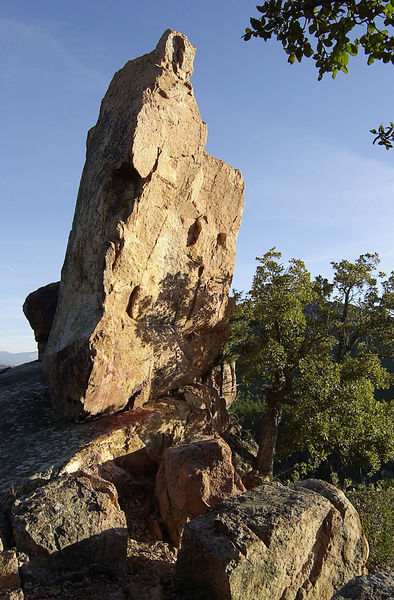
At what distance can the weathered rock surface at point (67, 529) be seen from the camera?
298 inches

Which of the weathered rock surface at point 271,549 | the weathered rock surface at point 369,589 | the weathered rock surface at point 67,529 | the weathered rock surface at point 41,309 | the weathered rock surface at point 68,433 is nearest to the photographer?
the weathered rock surface at point 369,589

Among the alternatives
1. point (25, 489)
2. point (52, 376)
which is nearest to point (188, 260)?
point (52, 376)

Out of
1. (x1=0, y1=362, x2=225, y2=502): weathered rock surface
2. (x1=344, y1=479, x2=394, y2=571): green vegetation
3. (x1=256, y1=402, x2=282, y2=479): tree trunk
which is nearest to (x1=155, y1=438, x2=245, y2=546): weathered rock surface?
(x1=0, y1=362, x2=225, y2=502): weathered rock surface

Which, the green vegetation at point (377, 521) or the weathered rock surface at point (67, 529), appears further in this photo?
the green vegetation at point (377, 521)

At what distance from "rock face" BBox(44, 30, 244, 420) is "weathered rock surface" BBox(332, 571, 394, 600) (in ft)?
32.5

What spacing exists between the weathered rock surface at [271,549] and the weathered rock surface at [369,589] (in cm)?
180

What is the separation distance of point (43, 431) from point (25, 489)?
12.3 feet

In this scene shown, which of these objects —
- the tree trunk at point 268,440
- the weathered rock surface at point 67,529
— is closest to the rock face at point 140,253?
the tree trunk at point 268,440

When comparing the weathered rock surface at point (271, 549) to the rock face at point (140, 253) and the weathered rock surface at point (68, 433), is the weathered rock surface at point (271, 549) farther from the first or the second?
the rock face at point (140, 253)

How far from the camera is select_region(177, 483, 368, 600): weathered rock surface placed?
7184 millimetres

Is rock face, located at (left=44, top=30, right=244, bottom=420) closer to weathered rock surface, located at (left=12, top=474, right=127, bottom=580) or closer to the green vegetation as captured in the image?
weathered rock surface, located at (left=12, top=474, right=127, bottom=580)

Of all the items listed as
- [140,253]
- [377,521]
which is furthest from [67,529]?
[377,521]

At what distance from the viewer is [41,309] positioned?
79.5ft

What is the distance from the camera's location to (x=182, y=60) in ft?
59.3
